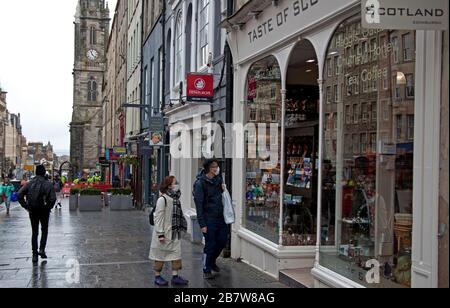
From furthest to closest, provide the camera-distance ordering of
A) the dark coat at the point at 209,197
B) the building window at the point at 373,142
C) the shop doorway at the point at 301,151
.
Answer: the shop doorway at the point at 301,151
the dark coat at the point at 209,197
the building window at the point at 373,142

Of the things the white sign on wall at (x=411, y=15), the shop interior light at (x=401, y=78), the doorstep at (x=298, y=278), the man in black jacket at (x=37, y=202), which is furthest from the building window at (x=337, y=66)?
the man in black jacket at (x=37, y=202)

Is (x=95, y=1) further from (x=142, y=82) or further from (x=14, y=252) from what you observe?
(x=14, y=252)

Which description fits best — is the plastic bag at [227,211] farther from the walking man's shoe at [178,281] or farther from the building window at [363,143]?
the building window at [363,143]

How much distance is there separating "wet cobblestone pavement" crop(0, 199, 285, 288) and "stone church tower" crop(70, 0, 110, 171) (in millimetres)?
76692

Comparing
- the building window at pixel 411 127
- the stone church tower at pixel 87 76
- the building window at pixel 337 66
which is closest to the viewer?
the building window at pixel 411 127

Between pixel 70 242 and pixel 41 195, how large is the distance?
3137mm

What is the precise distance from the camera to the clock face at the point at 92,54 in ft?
309

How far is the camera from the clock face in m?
94.1

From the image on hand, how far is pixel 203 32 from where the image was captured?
15.1 meters

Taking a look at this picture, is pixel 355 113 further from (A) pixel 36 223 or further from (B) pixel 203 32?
(B) pixel 203 32

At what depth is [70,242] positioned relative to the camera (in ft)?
44.9

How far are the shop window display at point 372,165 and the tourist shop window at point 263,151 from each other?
7.08ft

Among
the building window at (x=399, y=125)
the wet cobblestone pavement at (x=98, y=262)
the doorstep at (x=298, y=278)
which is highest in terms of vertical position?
the building window at (x=399, y=125)
